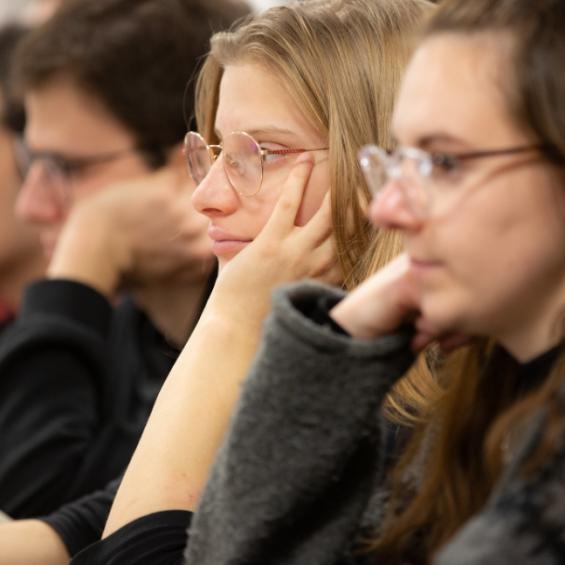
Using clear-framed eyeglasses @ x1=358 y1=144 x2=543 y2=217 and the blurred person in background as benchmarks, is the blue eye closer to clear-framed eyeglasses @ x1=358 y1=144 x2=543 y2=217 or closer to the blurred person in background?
clear-framed eyeglasses @ x1=358 y1=144 x2=543 y2=217

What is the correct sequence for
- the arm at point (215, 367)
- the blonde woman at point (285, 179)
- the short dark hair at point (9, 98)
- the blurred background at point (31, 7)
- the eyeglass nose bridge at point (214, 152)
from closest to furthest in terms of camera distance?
1. the arm at point (215, 367)
2. the blonde woman at point (285, 179)
3. the eyeglass nose bridge at point (214, 152)
4. the short dark hair at point (9, 98)
5. the blurred background at point (31, 7)

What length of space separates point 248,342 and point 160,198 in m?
1.09

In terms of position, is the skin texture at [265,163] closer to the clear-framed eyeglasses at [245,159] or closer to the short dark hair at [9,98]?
the clear-framed eyeglasses at [245,159]

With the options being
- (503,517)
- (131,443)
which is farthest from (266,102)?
(131,443)

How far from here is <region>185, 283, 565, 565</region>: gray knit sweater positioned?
1154 millimetres

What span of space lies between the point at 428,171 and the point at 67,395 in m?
1.38

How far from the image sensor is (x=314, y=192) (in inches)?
63.1

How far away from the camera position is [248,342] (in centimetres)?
156

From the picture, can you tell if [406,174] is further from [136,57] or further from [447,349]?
[136,57]

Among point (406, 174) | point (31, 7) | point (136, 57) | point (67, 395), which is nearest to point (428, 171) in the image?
point (406, 174)

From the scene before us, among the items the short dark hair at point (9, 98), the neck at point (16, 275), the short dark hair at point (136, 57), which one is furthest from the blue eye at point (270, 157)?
the neck at point (16, 275)

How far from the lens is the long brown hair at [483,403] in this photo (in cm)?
104

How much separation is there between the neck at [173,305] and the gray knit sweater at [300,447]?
1.28 metres

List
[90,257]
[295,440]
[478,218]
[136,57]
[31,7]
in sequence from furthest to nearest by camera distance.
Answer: [31,7] < [136,57] < [90,257] < [295,440] < [478,218]
